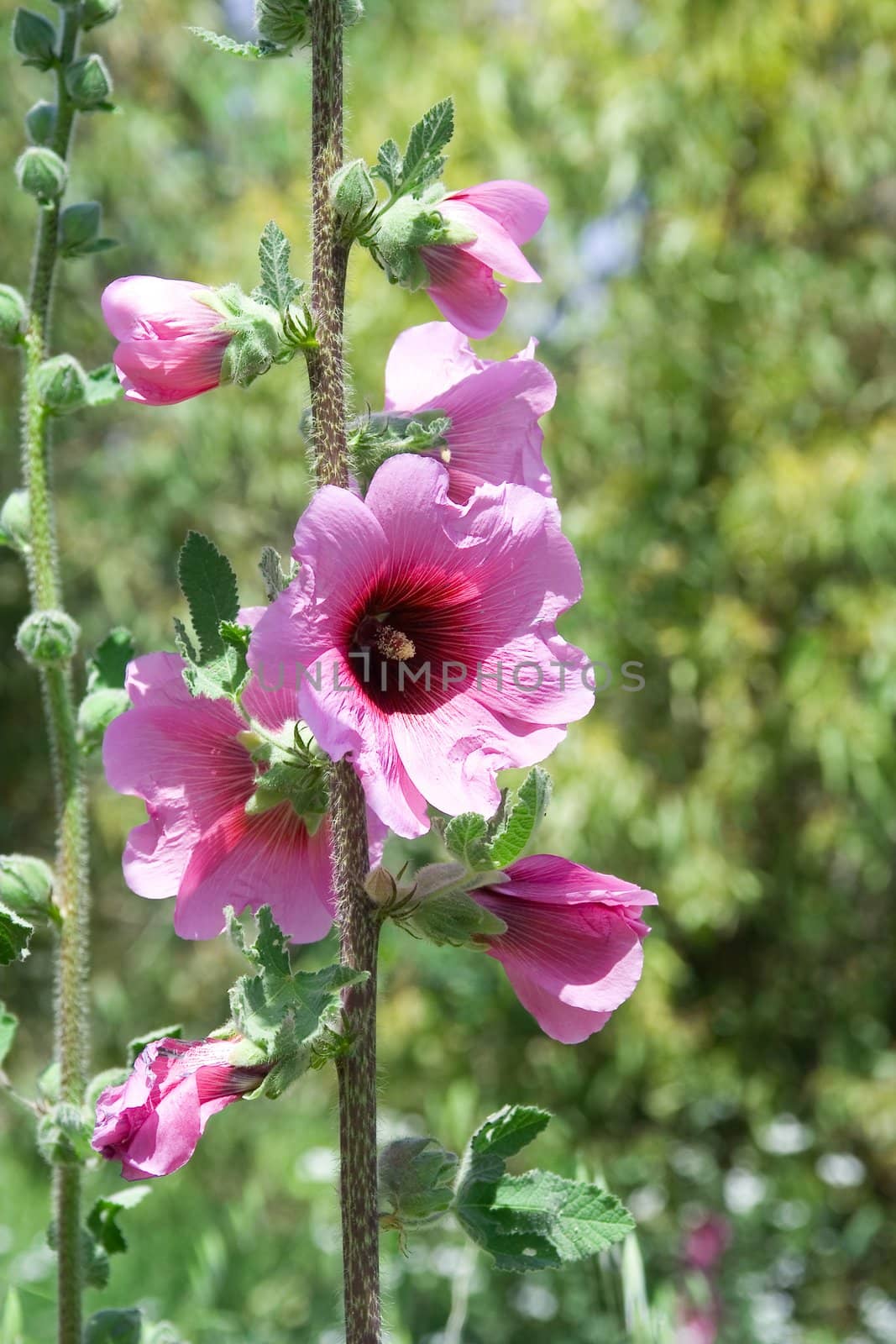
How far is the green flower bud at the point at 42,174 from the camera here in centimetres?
86

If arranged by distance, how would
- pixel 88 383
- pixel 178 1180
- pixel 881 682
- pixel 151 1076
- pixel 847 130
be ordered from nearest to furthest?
1. pixel 151 1076
2. pixel 88 383
3. pixel 881 682
4. pixel 847 130
5. pixel 178 1180

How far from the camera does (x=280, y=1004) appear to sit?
2.07 ft

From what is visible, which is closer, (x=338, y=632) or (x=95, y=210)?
(x=338, y=632)

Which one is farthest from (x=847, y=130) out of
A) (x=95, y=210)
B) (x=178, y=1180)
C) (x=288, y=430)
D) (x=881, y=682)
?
(x=178, y=1180)

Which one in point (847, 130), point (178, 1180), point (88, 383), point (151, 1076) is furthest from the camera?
point (178, 1180)

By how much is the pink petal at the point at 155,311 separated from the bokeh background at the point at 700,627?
248cm

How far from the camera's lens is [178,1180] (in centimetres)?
428

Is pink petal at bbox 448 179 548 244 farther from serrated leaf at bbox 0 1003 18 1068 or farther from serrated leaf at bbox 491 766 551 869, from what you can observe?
serrated leaf at bbox 0 1003 18 1068

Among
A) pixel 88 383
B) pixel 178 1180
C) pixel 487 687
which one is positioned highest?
pixel 88 383

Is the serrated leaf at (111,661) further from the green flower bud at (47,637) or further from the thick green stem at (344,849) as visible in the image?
the thick green stem at (344,849)

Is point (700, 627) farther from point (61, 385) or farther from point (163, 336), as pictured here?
point (163, 336)

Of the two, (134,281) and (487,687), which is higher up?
(134,281)

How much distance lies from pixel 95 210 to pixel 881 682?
2.48 metres

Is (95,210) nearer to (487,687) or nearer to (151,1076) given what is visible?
(487,687)
